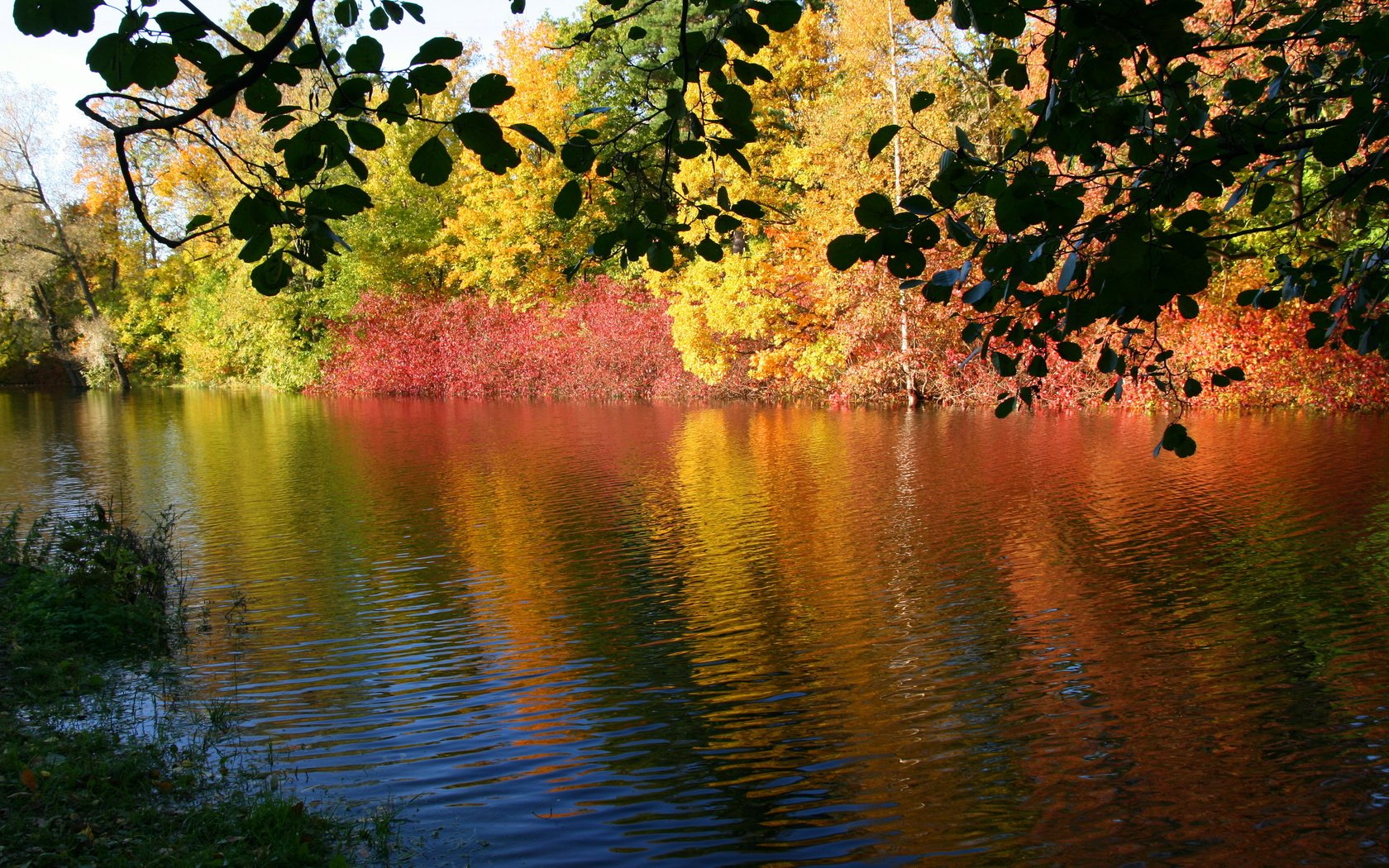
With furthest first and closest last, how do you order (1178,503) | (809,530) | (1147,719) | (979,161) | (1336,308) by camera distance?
(1178,503) → (809,530) → (1147,719) → (1336,308) → (979,161)

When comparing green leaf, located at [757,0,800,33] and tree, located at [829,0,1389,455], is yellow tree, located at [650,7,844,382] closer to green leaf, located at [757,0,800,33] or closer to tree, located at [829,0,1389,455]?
tree, located at [829,0,1389,455]

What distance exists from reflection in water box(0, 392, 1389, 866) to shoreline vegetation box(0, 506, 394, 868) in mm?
429

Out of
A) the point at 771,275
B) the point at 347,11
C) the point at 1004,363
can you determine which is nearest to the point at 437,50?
the point at 347,11

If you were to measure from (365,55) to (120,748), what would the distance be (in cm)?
470

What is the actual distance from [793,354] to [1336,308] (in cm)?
2522

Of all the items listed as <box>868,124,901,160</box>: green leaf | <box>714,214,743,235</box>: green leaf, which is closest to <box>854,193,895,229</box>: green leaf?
<box>868,124,901,160</box>: green leaf

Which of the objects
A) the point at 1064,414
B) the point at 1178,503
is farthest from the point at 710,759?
the point at 1064,414

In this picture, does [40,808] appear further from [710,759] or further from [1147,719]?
[1147,719]

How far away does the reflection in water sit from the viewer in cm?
Result: 507

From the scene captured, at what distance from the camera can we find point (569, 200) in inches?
99.0

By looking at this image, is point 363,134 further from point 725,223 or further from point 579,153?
point 725,223

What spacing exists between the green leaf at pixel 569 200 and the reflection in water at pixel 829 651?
326cm

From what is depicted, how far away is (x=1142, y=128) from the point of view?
3.12 metres

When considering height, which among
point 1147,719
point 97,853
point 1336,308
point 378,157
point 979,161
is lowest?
point 1147,719
